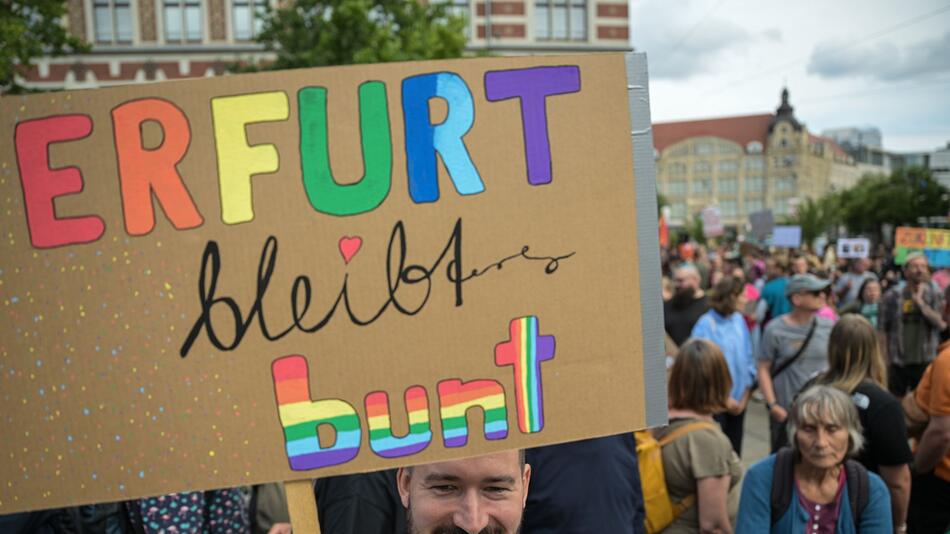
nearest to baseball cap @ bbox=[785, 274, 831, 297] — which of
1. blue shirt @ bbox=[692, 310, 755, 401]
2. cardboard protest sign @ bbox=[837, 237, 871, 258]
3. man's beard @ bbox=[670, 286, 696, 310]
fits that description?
blue shirt @ bbox=[692, 310, 755, 401]

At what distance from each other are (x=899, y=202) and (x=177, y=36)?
40629 millimetres

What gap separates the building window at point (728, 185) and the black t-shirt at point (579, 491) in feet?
299


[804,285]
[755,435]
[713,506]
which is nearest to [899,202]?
[755,435]

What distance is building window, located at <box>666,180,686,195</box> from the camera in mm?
87938

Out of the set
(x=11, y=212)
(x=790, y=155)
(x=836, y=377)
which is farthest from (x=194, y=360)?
(x=790, y=155)

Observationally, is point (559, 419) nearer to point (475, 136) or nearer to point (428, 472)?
point (428, 472)

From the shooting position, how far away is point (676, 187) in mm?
88500

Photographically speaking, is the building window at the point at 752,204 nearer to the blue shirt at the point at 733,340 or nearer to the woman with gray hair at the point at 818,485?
the blue shirt at the point at 733,340

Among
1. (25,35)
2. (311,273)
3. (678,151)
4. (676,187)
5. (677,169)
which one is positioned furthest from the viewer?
(676,187)

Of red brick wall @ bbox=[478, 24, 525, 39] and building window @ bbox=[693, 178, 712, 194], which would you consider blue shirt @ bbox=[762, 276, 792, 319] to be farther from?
building window @ bbox=[693, 178, 712, 194]

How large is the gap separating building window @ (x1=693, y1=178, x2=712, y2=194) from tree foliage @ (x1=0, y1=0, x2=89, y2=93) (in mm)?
82185

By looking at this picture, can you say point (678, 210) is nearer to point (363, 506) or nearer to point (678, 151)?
point (678, 151)

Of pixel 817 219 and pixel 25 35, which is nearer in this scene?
pixel 25 35

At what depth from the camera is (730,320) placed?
16.8 ft
